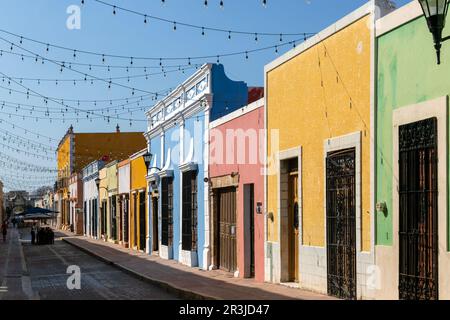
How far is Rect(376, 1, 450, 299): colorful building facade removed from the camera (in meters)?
9.20

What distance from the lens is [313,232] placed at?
13.7m

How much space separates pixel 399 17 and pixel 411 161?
203cm

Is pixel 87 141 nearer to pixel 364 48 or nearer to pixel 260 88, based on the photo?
pixel 260 88

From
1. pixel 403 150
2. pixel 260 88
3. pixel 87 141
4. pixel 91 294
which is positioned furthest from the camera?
pixel 87 141

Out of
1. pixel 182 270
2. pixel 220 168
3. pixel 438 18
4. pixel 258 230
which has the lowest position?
pixel 182 270

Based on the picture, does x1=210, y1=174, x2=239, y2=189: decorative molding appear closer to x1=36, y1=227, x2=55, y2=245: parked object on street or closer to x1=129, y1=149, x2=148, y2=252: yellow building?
x1=129, y1=149, x2=148, y2=252: yellow building

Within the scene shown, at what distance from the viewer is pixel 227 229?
19.6 meters

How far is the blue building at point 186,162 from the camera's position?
21.3 meters

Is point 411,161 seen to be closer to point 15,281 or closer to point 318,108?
point 318,108

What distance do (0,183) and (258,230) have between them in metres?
64.3

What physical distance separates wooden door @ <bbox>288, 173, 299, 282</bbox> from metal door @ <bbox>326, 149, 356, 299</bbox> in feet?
7.09

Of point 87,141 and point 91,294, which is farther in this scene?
point 87,141

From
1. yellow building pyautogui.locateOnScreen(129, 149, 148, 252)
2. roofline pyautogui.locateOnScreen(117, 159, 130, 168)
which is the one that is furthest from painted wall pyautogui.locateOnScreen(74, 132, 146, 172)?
yellow building pyautogui.locateOnScreen(129, 149, 148, 252)
